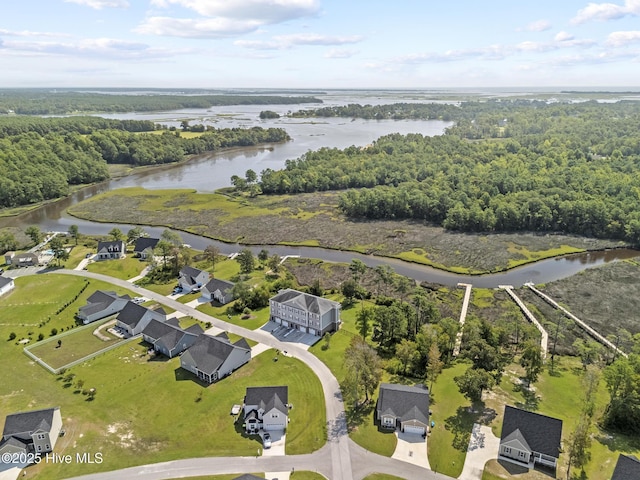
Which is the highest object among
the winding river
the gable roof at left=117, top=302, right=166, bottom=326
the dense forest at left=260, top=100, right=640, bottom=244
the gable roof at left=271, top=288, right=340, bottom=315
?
the dense forest at left=260, top=100, right=640, bottom=244

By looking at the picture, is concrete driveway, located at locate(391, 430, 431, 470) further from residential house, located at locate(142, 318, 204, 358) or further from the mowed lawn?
residential house, located at locate(142, 318, 204, 358)

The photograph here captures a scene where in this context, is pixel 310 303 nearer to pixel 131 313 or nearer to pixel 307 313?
pixel 307 313

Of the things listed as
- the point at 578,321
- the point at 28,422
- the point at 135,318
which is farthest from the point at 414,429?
the point at 135,318

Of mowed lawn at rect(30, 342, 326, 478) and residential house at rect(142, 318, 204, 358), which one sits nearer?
mowed lawn at rect(30, 342, 326, 478)

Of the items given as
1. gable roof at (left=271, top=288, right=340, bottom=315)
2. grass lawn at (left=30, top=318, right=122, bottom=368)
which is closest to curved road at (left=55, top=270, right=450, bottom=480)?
gable roof at (left=271, top=288, right=340, bottom=315)

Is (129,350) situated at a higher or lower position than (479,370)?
lower

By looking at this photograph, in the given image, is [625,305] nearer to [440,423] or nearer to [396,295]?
[396,295]

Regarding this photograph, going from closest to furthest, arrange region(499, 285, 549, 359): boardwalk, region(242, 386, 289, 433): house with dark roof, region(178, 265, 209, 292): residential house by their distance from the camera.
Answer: region(242, 386, 289, 433): house with dark roof, region(499, 285, 549, 359): boardwalk, region(178, 265, 209, 292): residential house

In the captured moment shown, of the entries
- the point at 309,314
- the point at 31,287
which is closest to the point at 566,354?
the point at 309,314

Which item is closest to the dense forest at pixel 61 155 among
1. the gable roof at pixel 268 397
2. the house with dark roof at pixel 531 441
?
the gable roof at pixel 268 397
